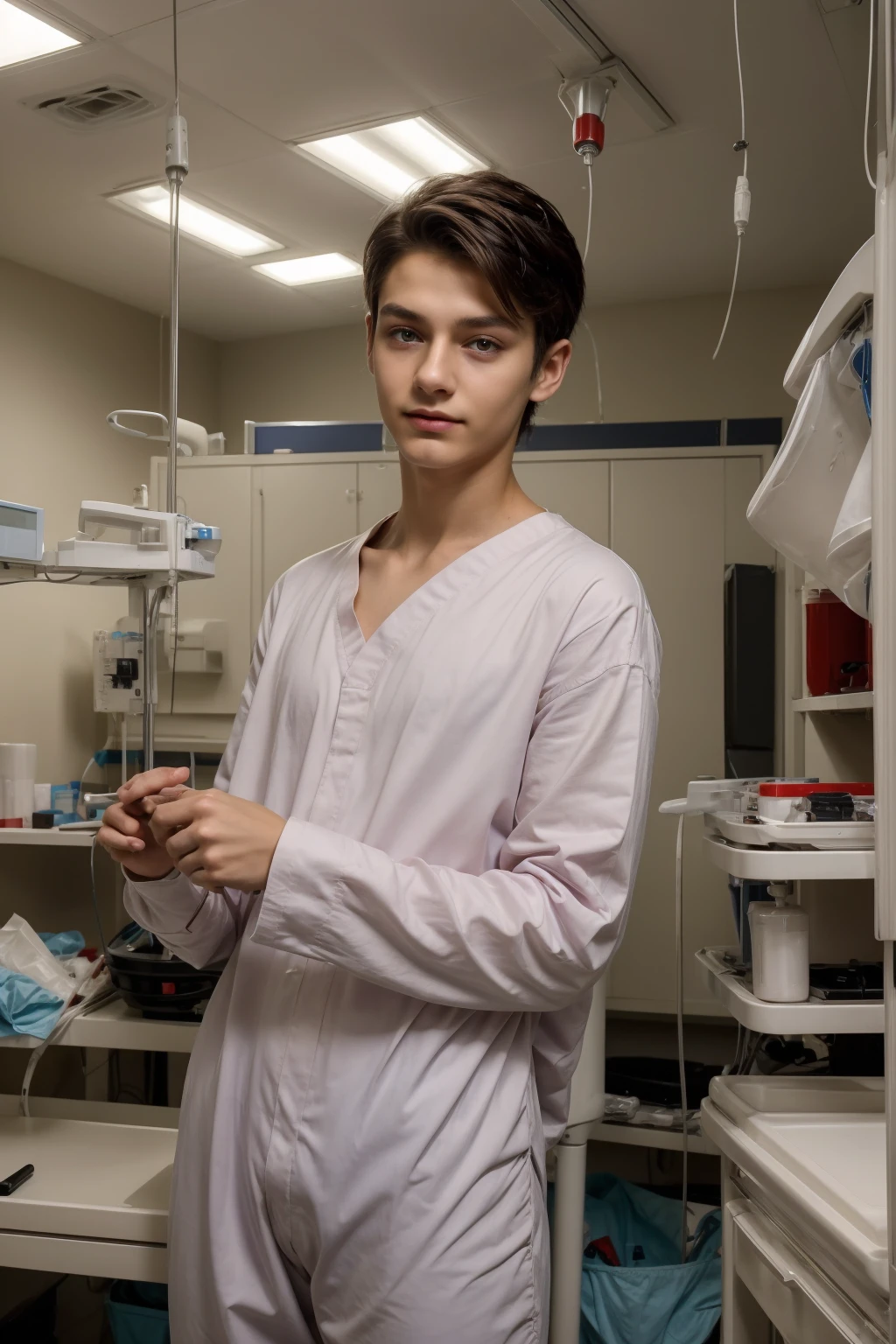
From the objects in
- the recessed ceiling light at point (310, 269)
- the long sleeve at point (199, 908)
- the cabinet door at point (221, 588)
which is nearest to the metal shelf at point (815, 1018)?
the long sleeve at point (199, 908)

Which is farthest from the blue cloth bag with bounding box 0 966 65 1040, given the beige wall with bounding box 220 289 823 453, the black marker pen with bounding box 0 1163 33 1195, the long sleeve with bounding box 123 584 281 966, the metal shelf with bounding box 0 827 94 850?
the beige wall with bounding box 220 289 823 453

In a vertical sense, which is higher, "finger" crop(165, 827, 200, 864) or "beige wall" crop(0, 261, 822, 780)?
"beige wall" crop(0, 261, 822, 780)

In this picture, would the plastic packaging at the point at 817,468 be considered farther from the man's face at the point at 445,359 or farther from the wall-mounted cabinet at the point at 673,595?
the wall-mounted cabinet at the point at 673,595

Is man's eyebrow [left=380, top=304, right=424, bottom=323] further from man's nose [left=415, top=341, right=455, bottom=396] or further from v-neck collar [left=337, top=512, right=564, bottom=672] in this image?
v-neck collar [left=337, top=512, right=564, bottom=672]

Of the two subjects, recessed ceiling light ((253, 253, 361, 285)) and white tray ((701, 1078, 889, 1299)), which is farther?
recessed ceiling light ((253, 253, 361, 285))

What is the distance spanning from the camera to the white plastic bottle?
4.36ft

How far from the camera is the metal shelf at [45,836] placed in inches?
93.4

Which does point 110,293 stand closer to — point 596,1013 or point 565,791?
point 596,1013

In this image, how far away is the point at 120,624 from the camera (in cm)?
318

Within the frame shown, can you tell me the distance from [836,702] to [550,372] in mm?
817

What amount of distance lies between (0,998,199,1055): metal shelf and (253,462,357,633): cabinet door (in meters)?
1.34

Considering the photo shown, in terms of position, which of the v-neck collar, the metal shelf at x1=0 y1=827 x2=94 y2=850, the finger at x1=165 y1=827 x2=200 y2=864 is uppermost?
the v-neck collar

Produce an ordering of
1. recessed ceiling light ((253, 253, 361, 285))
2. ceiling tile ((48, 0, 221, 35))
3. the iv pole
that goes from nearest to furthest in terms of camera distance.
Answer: the iv pole
ceiling tile ((48, 0, 221, 35))
recessed ceiling light ((253, 253, 361, 285))

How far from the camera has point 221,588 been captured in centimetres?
313
